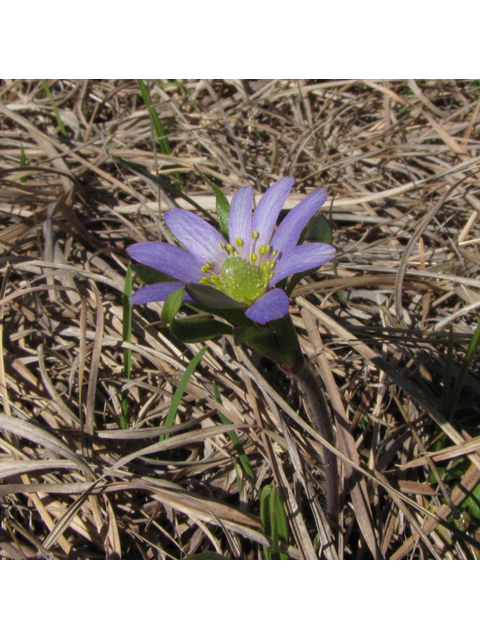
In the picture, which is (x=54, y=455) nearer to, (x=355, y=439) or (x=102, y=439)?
(x=102, y=439)

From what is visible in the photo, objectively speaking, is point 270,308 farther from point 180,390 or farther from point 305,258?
point 180,390

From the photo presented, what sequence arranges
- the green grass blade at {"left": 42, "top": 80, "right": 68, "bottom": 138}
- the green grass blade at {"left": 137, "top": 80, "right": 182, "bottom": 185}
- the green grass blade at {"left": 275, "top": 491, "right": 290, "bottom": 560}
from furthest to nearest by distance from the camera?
the green grass blade at {"left": 42, "top": 80, "right": 68, "bottom": 138} → the green grass blade at {"left": 137, "top": 80, "right": 182, "bottom": 185} → the green grass blade at {"left": 275, "top": 491, "right": 290, "bottom": 560}

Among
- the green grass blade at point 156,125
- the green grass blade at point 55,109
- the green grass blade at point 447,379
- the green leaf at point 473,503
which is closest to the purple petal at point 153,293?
the green grass blade at point 447,379

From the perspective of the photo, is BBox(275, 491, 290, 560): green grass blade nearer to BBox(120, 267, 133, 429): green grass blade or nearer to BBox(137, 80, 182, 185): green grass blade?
BBox(120, 267, 133, 429): green grass blade

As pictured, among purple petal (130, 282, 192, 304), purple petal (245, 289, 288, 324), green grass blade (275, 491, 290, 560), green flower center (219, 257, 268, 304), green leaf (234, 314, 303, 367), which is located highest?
green flower center (219, 257, 268, 304)

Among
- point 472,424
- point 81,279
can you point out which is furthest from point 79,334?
point 472,424

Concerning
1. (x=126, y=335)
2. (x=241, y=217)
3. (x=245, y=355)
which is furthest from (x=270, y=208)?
(x=126, y=335)

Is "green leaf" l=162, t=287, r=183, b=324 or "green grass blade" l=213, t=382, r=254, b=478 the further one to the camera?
"green grass blade" l=213, t=382, r=254, b=478

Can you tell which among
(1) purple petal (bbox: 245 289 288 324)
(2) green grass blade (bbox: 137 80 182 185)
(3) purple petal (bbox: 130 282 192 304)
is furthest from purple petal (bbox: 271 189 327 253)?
(2) green grass blade (bbox: 137 80 182 185)
